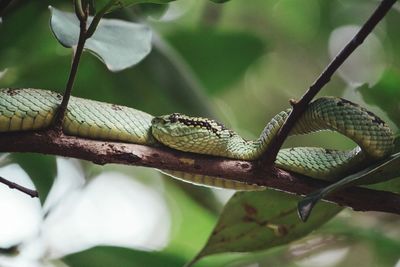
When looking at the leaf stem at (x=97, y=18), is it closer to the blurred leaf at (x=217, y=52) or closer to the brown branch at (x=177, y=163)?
the brown branch at (x=177, y=163)

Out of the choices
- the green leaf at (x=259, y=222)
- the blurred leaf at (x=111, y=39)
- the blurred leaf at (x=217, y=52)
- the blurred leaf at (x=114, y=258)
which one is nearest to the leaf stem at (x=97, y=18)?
the blurred leaf at (x=111, y=39)

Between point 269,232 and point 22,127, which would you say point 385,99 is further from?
point 22,127

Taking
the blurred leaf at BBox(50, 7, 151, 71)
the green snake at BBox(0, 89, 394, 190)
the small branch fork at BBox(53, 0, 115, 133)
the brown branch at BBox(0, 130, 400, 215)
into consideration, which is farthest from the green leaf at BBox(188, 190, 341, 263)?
the small branch fork at BBox(53, 0, 115, 133)

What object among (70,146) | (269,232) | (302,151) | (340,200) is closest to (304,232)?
(269,232)

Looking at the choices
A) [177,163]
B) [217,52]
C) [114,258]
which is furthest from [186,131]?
[217,52]

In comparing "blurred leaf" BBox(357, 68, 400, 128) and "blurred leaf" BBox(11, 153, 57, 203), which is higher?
"blurred leaf" BBox(357, 68, 400, 128)

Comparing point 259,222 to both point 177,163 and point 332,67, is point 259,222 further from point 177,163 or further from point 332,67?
point 332,67

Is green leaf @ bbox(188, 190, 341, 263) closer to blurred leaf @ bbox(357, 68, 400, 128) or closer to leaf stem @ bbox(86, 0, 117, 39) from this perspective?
blurred leaf @ bbox(357, 68, 400, 128)
